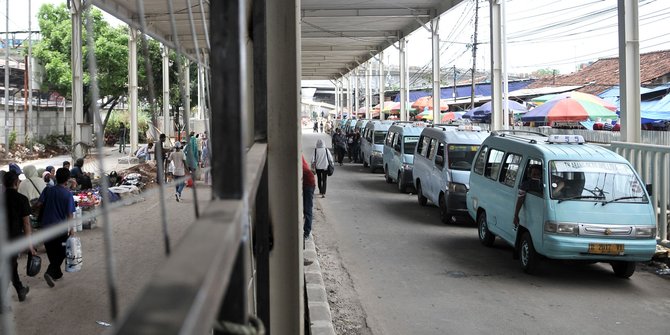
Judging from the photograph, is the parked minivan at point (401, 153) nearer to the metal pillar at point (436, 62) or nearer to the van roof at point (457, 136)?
the van roof at point (457, 136)

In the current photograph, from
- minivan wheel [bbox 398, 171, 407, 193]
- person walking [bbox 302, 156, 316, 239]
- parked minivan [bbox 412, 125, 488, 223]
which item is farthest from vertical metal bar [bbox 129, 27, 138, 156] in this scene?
person walking [bbox 302, 156, 316, 239]

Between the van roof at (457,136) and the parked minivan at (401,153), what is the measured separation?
323 cm

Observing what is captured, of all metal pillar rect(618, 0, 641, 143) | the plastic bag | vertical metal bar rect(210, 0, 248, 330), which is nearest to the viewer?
vertical metal bar rect(210, 0, 248, 330)

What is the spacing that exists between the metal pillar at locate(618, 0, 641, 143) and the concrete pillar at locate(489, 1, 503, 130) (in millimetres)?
6541

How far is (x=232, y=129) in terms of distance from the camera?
151 cm

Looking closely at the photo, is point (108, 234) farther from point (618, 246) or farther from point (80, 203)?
point (80, 203)

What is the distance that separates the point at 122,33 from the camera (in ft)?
93.4

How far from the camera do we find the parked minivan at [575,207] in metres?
8.76

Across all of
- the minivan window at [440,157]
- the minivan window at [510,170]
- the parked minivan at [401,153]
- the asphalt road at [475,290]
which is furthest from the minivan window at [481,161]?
the parked minivan at [401,153]

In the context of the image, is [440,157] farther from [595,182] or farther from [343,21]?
[343,21]

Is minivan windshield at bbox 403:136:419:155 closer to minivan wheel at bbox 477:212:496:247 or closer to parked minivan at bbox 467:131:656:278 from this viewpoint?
minivan wheel at bbox 477:212:496:247

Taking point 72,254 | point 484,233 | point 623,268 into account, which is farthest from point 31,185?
point 623,268

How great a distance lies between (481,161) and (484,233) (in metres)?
1.38

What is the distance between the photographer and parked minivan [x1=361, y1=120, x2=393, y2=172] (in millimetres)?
25484
